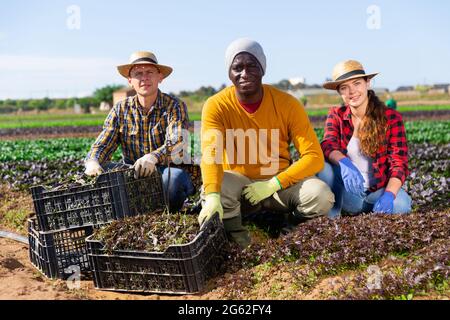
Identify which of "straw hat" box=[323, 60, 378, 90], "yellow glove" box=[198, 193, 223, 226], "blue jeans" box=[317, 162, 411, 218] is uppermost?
"straw hat" box=[323, 60, 378, 90]

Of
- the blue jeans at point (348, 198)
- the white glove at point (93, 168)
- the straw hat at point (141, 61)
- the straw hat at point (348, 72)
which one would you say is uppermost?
the straw hat at point (141, 61)

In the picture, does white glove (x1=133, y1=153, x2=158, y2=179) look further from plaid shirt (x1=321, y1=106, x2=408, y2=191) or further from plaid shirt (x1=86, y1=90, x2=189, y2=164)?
plaid shirt (x1=321, y1=106, x2=408, y2=191)

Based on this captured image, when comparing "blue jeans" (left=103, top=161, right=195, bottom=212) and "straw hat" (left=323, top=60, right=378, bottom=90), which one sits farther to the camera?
"blue jeans" (left=103, top=161, right=195, bottom=212)

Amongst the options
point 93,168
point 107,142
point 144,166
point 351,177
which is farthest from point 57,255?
point 351,177

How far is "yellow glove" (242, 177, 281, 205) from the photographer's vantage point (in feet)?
13.2

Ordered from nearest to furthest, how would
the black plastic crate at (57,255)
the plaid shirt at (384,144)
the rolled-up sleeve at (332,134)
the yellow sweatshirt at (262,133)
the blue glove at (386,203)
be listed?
the black plastic crate at (57,255), the yellow sweatshirt at (262,133), the blue glove at (386,203), the plaid shirt at (384,144), the rolled-up sleeve at (332,134)

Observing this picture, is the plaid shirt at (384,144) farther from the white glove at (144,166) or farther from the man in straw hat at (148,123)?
the white glove at (144,166)

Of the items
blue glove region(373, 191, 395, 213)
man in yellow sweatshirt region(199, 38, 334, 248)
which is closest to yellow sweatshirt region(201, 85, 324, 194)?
man in yellow sweatshirt region(199, 38, 334, 248)

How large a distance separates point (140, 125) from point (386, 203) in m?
2.21

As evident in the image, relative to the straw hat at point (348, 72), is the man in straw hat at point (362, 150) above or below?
below

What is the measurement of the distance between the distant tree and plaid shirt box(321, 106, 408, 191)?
201ft

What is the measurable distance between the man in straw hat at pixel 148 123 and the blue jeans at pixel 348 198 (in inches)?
49.0

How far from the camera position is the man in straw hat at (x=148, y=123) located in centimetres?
445

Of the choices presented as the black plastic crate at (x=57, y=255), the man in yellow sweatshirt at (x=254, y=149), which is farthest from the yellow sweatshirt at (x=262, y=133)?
the black plastic crate at (x=57, y=255)
